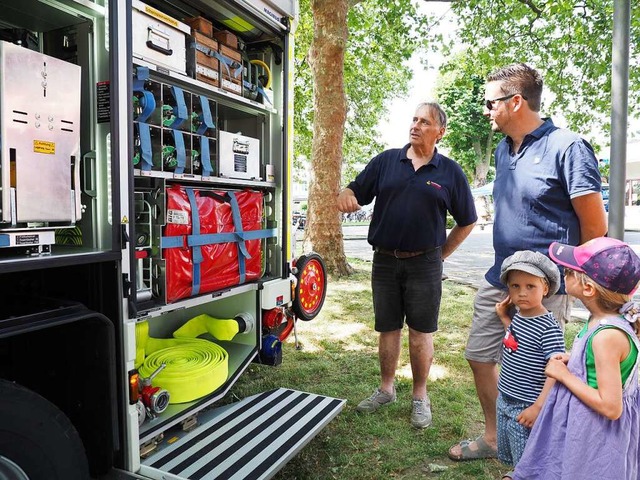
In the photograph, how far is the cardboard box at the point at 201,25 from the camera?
115 inches

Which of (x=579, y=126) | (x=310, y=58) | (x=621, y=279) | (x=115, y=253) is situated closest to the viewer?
(x=621, y=279)

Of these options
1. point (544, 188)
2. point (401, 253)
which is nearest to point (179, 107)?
point (401, 253)

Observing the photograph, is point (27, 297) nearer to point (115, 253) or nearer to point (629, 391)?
point (115, 253)

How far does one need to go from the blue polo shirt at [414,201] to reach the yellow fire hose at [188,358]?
1.24m

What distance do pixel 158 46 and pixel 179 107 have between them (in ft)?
1.07

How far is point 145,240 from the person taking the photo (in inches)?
102

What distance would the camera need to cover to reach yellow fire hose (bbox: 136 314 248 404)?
8.87 feet

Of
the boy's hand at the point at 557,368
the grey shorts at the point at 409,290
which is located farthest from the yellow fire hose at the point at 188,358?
the boy's hand at the point at 557,368

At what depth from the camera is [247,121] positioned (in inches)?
142

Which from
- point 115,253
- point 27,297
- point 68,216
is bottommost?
point 27,297

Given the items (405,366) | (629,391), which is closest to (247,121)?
(405,366)

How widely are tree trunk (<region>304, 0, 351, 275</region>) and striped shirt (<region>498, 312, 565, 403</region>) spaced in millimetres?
6524

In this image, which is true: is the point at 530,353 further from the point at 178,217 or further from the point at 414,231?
the point at 178,217

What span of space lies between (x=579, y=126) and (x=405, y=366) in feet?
29.9
